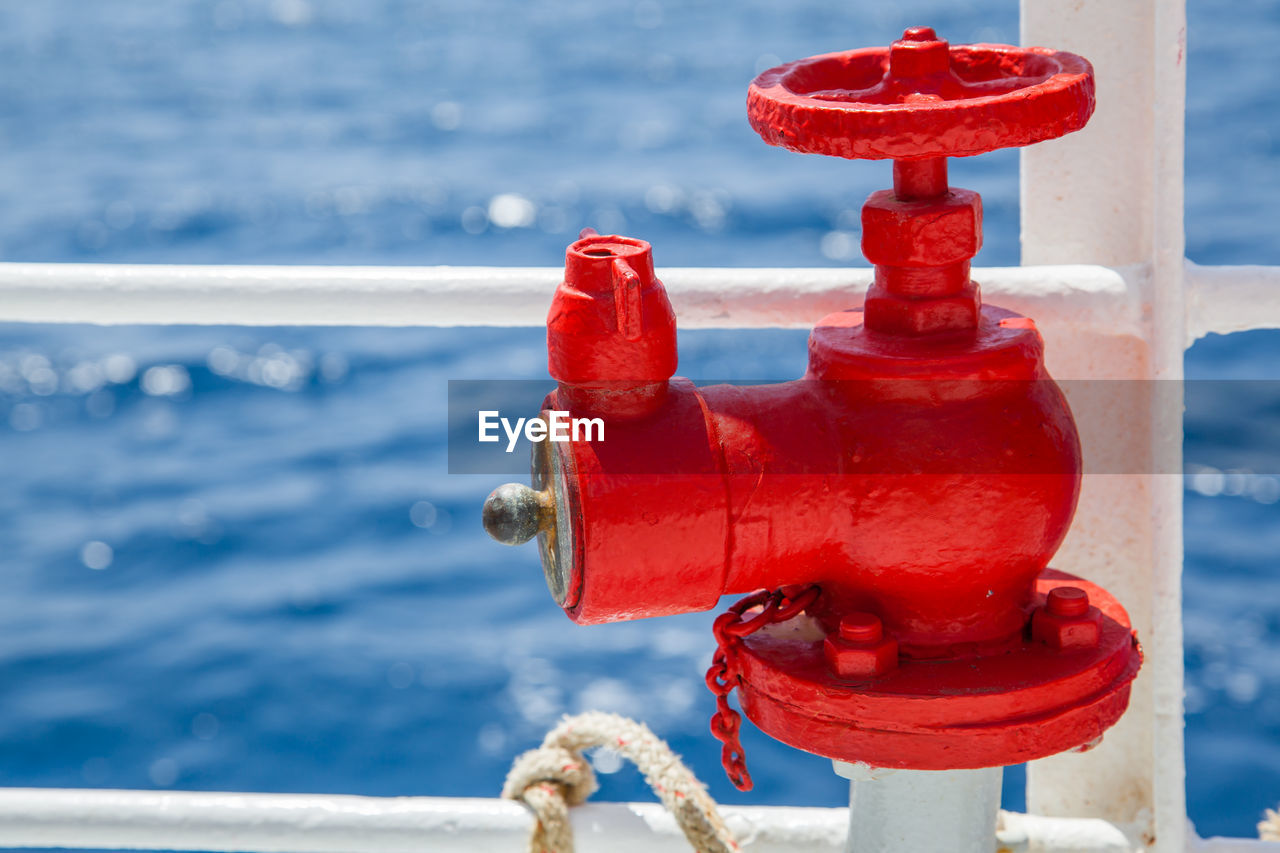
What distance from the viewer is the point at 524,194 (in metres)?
9.53

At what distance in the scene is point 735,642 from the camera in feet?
3.29

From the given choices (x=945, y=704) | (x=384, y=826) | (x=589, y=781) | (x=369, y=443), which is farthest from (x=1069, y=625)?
(x=369, y=443)

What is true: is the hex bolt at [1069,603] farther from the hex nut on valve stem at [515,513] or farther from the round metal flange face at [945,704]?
the hex nut on valve stem at [515,513]

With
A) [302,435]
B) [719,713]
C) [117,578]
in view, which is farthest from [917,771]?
[302,435]

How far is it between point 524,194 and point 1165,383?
8.52 meters

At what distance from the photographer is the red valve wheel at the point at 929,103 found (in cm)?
86

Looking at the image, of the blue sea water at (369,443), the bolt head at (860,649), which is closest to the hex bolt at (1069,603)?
the bolt head at (860,649)

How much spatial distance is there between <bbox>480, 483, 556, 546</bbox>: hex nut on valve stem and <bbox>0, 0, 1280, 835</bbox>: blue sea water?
3807 millimetres

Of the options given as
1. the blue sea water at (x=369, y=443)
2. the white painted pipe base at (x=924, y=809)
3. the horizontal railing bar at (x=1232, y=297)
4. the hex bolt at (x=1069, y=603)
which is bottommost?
the blue sea water at (x=369, y=443)

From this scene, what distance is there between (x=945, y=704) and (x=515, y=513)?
0.29m

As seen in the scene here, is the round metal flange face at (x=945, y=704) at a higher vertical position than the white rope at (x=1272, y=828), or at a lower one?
higher

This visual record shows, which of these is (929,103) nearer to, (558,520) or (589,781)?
(558,520)

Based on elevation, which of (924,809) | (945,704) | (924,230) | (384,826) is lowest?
(384,826)

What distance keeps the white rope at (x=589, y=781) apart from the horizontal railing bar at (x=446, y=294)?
0.36 meters
